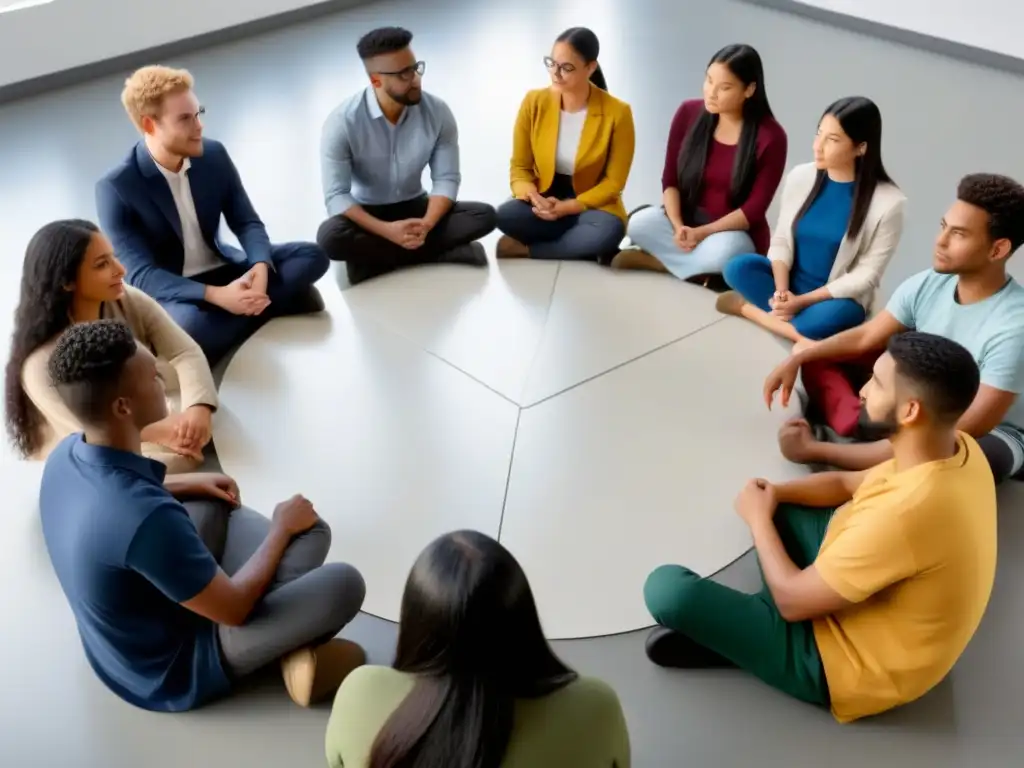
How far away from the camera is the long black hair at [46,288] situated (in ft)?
8.18

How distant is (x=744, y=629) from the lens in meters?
2.21

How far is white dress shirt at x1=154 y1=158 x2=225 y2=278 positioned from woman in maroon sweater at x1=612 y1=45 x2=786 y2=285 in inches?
62.7

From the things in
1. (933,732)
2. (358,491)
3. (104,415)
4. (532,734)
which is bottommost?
(933,732)

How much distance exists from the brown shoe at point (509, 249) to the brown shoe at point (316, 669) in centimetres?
204

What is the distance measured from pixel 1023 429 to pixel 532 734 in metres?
2.07

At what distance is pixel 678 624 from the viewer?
7.36 feet

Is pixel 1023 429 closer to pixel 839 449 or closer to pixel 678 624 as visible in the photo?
pixel 839 449

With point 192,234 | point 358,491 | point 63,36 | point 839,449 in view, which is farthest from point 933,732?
point 63,36

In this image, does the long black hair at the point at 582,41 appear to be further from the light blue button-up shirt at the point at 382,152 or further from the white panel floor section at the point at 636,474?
the white panel floor section at the point at 636,474

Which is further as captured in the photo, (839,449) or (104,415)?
(839,449)

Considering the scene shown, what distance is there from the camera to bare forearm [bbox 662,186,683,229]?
3.79m

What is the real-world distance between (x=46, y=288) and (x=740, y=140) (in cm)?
247

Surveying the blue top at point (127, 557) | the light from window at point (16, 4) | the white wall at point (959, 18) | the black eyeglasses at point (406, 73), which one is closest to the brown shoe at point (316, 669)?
the blue top at point (127, 557)

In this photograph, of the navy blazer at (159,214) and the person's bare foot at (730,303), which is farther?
the person's bare foot at (730,303)
